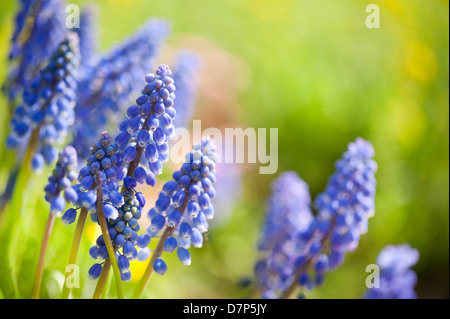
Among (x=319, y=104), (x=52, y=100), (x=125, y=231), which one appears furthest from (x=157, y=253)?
(x=319, y=104)

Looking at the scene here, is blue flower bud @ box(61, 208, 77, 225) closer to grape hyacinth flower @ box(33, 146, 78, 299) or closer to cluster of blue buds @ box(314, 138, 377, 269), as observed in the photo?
grape hyacinth flower @ box(33, 146, 78, 299)

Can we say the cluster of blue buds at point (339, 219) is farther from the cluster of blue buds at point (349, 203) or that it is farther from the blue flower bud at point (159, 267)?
the blue flower bud at point (159, 267)

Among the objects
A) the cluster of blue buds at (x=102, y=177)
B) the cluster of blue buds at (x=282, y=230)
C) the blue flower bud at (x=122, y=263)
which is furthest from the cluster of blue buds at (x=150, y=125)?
the cluster of blue buds at (x=282, y=230)

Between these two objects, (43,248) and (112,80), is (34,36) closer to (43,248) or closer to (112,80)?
(112,80)

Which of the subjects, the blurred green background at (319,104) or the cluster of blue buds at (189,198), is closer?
the cluster of blue buds at (189,198)
